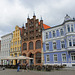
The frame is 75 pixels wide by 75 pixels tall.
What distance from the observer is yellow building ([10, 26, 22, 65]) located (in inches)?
1810

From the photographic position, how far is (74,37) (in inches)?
1177

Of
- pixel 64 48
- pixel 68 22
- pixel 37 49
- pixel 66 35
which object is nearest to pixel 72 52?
pixel 64 48

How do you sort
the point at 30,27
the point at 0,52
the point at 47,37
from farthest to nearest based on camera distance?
the point at 0,52 → the point at 30,27 → the point at 47,37

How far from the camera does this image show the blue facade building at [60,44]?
3014 cm

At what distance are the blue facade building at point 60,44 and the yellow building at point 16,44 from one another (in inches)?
507

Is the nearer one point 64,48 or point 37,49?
point 64,48

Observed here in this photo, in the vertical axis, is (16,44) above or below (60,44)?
above

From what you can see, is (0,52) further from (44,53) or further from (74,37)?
(74,37)

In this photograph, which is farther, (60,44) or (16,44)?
(16,44)

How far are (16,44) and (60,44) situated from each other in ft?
69.4

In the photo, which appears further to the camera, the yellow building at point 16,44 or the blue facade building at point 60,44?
the yellow building at point 16,44

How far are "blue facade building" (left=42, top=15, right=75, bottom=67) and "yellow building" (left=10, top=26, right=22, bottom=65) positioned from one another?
42.2 feet

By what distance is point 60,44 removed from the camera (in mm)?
33344

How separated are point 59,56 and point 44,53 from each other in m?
5.59
